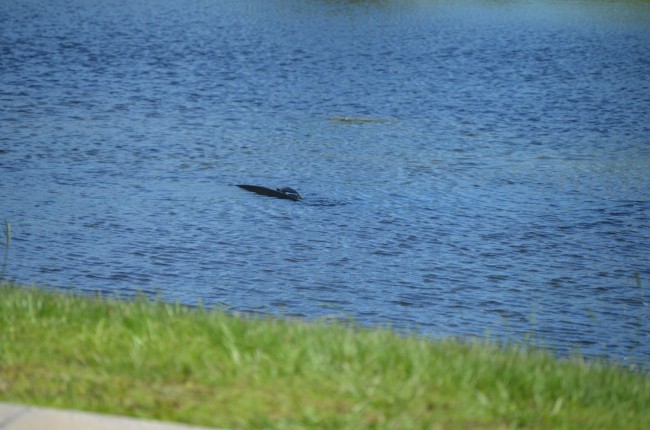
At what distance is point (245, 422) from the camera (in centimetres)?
542

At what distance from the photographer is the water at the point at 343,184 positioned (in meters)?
12.6

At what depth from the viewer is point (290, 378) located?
6109mm

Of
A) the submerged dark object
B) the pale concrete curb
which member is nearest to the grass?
the pale concrete curb

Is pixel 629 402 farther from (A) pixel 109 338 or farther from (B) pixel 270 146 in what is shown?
(B) pixel 270 146

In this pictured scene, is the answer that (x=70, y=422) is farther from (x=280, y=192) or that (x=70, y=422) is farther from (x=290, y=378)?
(x=280, y=192)

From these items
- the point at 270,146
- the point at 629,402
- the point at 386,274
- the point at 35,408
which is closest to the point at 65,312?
the point at 35,408

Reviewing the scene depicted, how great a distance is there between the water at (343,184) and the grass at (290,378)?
2453 millimetres

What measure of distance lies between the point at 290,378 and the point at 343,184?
43.8ft

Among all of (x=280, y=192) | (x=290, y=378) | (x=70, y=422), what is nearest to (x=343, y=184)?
(x=280, y=192)

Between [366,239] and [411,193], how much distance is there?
11.2 feet

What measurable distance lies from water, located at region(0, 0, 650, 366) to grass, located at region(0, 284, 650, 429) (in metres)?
2.45

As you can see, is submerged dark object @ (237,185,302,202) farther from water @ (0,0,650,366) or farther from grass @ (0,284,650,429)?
grass @ (0,284,650,429)

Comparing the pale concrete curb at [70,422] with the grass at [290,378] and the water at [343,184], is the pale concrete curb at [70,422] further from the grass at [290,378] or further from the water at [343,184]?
the water at [343,184]

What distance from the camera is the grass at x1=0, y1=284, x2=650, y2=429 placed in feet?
18.4
